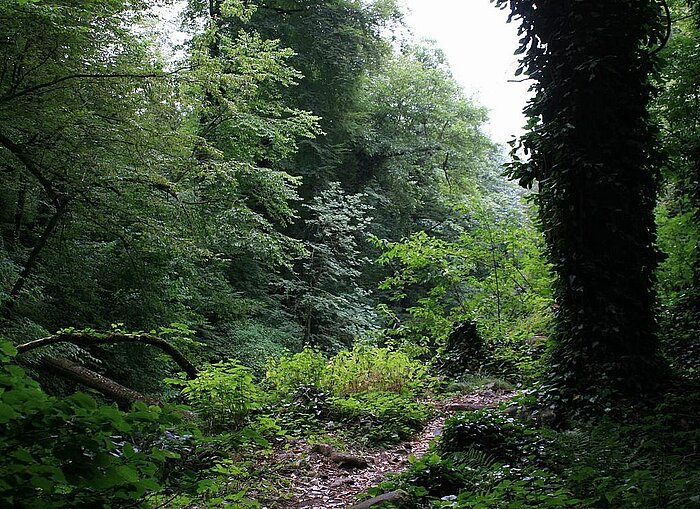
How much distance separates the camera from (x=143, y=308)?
8.98 m

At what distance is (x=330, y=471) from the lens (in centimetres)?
529

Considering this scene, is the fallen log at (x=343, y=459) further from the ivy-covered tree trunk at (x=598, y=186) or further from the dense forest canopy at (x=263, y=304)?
the ivy-covered tree trunk at (x=598, y=186)

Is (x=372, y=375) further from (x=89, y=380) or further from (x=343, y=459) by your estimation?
(x=89, y=380)

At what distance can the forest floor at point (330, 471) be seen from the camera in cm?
464

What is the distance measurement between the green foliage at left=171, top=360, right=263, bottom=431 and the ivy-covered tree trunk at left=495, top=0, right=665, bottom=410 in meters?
3.52

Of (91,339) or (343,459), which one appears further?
(91,339)

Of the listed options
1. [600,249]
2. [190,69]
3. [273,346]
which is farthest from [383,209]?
[600,249]

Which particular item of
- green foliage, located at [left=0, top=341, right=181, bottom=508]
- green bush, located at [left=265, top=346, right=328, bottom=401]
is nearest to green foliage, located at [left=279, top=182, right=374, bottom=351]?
green bush, located at [left=265, top=346, right=328, bottom=401]

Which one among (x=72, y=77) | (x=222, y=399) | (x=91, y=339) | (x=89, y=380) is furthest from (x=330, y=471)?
(x=72, y=77)

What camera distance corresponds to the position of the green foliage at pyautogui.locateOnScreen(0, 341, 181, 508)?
5.32 feet

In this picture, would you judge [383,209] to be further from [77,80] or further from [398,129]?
[77,80]

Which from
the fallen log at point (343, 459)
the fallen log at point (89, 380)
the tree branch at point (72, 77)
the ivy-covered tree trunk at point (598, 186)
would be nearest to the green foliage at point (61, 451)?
the fallen log at point (343, 459)

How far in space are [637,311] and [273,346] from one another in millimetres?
9556

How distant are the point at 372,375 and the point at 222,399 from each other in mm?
2569
